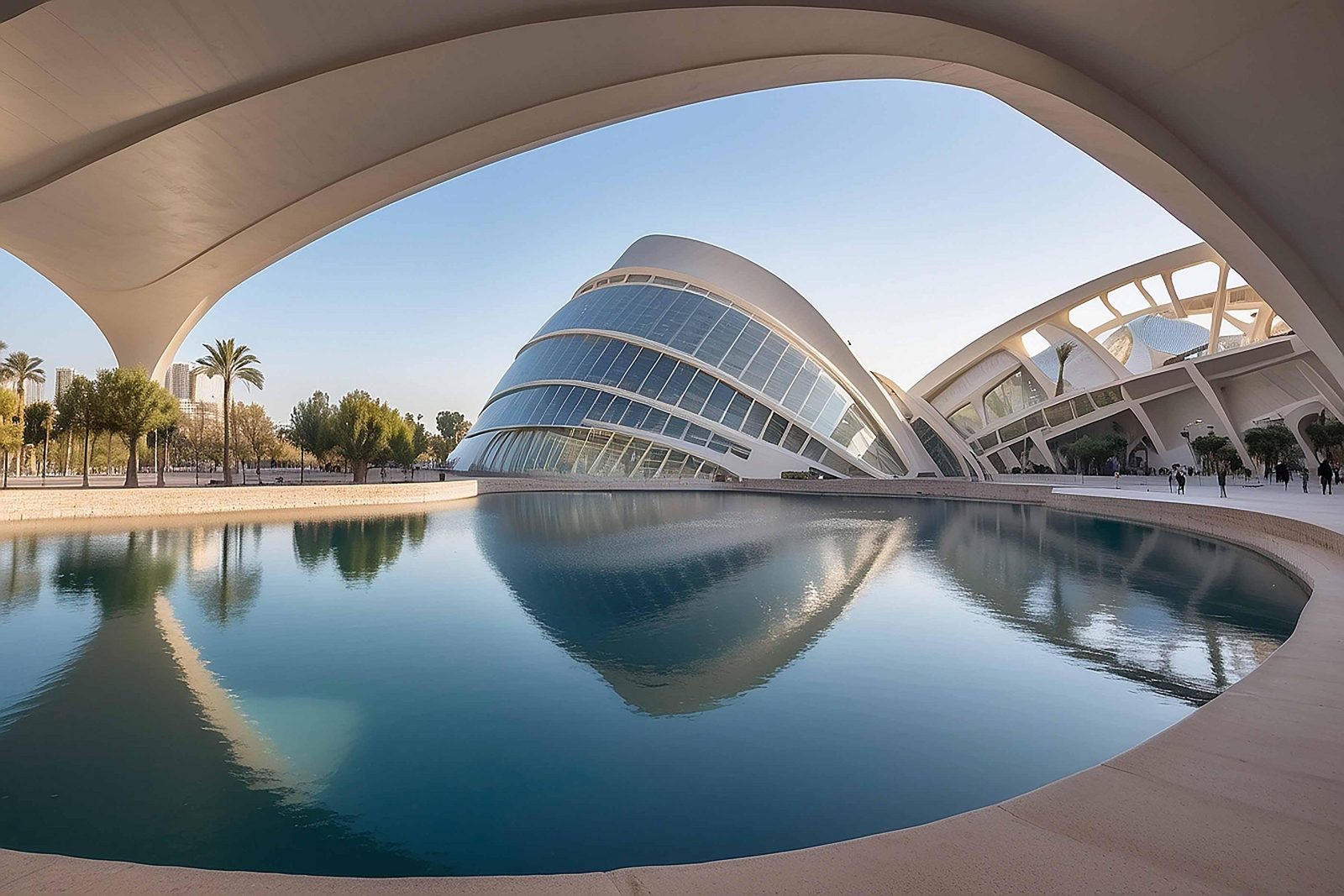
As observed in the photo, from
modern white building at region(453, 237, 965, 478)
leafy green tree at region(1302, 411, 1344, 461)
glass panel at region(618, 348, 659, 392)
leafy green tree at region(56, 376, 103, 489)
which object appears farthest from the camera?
glass panel at region(618, 348, 659, 392)

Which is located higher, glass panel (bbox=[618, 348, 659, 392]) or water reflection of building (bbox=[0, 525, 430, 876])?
glass panel (bbox=[618, 348, 659, 392])

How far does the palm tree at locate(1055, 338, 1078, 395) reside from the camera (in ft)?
155

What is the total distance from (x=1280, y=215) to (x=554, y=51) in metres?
7.64

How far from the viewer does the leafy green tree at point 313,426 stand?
126ft

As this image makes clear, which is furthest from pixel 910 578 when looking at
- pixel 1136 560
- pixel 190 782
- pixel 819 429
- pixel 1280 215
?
pixel 819 429

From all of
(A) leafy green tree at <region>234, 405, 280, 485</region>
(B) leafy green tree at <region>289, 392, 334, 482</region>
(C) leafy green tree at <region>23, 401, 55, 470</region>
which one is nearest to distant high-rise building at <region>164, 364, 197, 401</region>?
(A) leafy green tree at <region>234, 405, 280, 485</region>

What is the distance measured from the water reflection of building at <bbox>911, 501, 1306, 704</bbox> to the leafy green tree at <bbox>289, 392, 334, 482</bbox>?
3361 cm

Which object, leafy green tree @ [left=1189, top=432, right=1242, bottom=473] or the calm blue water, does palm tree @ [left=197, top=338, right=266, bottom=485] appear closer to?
the calm blue water

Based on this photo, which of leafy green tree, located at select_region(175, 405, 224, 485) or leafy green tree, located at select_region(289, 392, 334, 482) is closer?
leafy green tree, located at select_region(289, 392, 334, 482)

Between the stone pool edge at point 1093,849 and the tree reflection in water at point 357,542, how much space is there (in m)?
9.58

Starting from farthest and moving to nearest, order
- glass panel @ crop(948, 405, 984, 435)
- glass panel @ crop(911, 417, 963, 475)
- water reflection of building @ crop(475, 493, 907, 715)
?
glass panel @ crop(948, 405, 984, 435) < glass panel @ crop(911, 417, 963, 475) < water reflection of building @ crop(475, 493, 907, 715)

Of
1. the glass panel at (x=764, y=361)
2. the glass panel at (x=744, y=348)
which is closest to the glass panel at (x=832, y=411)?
the glass panel at (x=764, y=361)

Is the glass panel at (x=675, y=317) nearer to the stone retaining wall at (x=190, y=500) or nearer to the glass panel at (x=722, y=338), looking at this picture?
the glass panel at (x=722, y=338)

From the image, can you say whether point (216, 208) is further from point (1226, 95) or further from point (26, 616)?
point (1226, 95)
